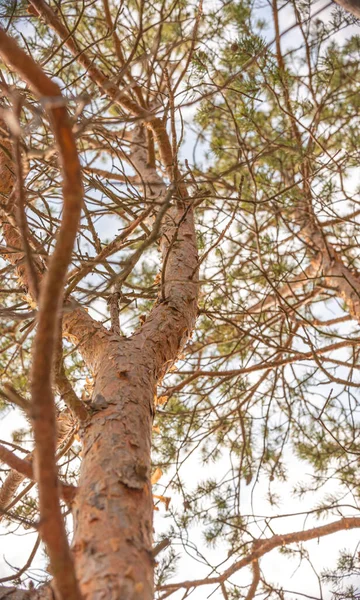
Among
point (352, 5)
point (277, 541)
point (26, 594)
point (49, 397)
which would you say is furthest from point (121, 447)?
point (277, 541)

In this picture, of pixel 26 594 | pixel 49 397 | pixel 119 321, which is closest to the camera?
pixel 49 397

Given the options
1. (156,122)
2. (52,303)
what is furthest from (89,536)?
(156,122)

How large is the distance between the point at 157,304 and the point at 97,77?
1033 millimetres

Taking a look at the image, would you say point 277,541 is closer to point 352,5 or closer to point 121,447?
point 121,447

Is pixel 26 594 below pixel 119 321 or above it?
below

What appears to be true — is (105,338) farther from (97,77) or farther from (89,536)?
(97,77)

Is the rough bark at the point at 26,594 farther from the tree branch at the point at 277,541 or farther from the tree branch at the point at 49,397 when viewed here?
the tree branch at the point at 277,541

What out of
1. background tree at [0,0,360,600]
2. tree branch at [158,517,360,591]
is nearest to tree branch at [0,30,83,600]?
background tree at [0,0,360,600]

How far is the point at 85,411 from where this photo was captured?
910mm

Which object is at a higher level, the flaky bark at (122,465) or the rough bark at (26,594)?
the flaky bark at (122,465)

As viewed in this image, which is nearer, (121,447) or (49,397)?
(49,397)

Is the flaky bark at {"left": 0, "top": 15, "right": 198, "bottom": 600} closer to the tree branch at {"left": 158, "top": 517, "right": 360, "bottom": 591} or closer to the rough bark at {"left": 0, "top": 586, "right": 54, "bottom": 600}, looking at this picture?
the rough bark at {"left": 0, "top": 586, "right": 54, "bottom": 600}

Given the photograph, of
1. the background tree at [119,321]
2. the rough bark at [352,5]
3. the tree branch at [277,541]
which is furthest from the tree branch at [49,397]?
the tree branch at [277,541]

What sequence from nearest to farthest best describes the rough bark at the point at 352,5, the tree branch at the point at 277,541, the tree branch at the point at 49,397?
the tree branch at the point at 49,397
the rough bark at the point at 352,5
the tree branch at the point at 277,541
